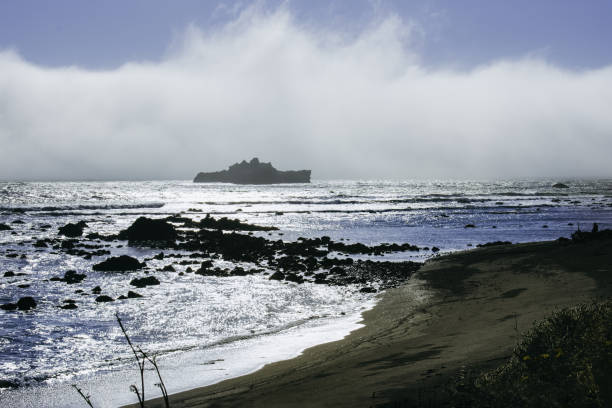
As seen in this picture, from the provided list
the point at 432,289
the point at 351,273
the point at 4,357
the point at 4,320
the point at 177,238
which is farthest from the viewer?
the point at 177,238

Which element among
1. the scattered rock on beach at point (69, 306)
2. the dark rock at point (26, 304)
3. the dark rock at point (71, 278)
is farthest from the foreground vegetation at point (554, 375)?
the dark rock at point (71, 278)

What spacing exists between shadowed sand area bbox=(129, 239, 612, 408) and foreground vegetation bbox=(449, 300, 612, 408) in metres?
0.55

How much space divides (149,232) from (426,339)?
109 ft

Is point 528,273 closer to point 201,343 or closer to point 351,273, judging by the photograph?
point 351,273

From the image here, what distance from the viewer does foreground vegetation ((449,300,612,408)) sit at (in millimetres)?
5250

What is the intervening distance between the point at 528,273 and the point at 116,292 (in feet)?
53.9

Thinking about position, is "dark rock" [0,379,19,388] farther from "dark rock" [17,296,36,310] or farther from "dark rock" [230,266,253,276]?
"dark rock" [230,266,253,276]

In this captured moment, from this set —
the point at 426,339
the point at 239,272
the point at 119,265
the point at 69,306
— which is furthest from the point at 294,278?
the point at 426,339

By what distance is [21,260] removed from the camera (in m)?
27.4

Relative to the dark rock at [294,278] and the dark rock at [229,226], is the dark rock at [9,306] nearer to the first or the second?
the dark rock at [294,278]

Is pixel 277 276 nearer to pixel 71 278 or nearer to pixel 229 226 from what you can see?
pixel 71 278

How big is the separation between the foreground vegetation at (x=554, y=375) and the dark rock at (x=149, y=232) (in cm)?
3566

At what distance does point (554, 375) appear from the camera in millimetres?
5781

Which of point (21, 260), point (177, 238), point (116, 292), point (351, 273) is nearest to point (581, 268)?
point (351, 273)
